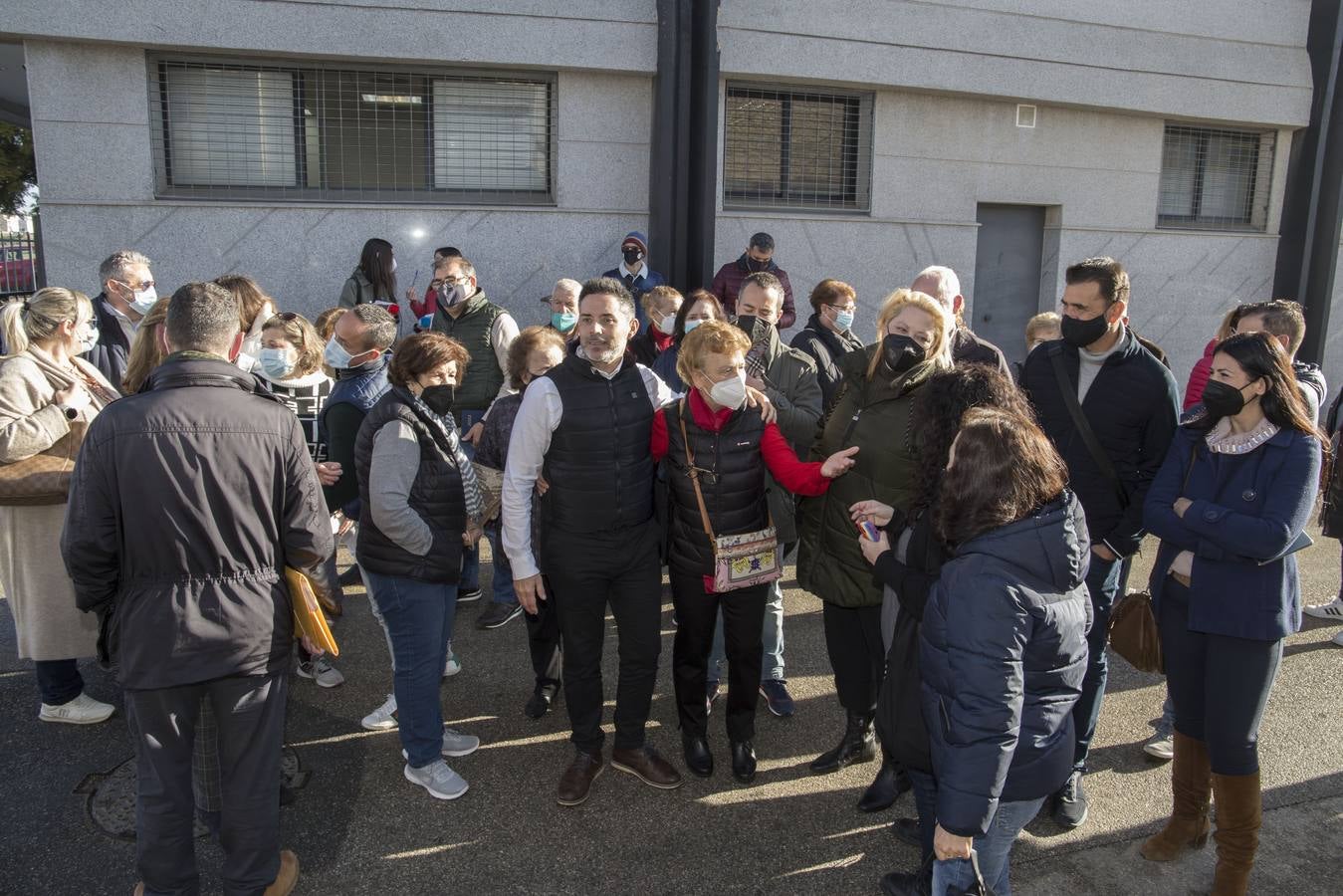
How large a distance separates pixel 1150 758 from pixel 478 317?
476cm

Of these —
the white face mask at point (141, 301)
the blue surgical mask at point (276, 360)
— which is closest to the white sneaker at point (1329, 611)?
the blue surgical mask at point (276, 360)

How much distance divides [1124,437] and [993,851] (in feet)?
5.87

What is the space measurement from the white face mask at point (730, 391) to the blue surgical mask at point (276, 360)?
7.76 feet

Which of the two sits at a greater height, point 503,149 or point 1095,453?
→ point 503,149

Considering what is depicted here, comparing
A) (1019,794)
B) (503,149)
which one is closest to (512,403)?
(1019,794)

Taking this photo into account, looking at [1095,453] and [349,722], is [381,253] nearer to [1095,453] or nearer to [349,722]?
[349,722]

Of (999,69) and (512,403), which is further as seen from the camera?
(999,69)

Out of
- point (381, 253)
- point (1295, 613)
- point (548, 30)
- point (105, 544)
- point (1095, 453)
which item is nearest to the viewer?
point (105, 544)

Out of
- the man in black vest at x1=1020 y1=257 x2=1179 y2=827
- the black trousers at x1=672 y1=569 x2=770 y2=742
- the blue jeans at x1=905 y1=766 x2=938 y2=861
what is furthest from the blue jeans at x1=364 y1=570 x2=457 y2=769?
the man in black vest at x1=1020 y1=257 x2=1179 y2=827

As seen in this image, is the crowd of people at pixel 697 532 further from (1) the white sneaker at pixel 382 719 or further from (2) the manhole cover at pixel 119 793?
(2) the manhole cover at pixel 119 793

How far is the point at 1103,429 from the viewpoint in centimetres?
373

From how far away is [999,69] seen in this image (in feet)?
34.0

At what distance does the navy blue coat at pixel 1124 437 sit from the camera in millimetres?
3686

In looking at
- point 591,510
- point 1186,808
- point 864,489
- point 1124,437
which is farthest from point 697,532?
point 1186,808
